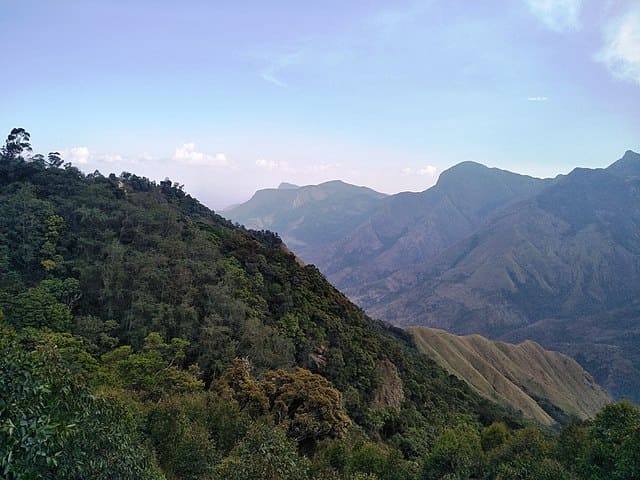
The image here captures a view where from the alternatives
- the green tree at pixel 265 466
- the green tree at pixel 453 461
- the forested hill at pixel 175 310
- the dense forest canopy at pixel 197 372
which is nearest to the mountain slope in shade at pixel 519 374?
the dense forest canopy at pixel 197 372

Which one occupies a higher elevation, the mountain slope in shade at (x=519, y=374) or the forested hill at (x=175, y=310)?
the forested hill at (x=175, y=310)

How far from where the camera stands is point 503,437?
31672 millimetres

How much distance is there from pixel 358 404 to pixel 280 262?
21.4m

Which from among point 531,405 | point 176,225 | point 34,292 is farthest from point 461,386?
point 34,292

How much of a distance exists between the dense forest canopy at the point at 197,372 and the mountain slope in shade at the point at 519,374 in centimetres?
2852

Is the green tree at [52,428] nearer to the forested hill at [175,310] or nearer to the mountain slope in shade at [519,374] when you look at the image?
the forested hill at [175,310]

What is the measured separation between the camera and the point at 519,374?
98.5 meters

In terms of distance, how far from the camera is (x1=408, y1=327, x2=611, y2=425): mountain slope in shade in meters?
82.6

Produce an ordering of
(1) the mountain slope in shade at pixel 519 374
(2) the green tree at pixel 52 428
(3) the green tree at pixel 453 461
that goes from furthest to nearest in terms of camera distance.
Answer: (1) the mountain slope in shade at pixel 519 374 → (3) the green tree at pixel 453 461 → (2) the green tree at pixel 52 428

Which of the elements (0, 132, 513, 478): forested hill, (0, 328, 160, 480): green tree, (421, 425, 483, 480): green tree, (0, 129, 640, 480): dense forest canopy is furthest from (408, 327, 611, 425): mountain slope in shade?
(0, 328, 160, 480): green tree

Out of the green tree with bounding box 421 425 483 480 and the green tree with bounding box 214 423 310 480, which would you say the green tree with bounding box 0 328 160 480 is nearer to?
the green tree with bounding box 214 423 310 480

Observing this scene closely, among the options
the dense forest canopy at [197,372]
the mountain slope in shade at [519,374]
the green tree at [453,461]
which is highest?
the dense forest canopy at [197,372]

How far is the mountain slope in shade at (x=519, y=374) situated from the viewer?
82.6 meters

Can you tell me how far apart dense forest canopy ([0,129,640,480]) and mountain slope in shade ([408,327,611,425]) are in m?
28.5
